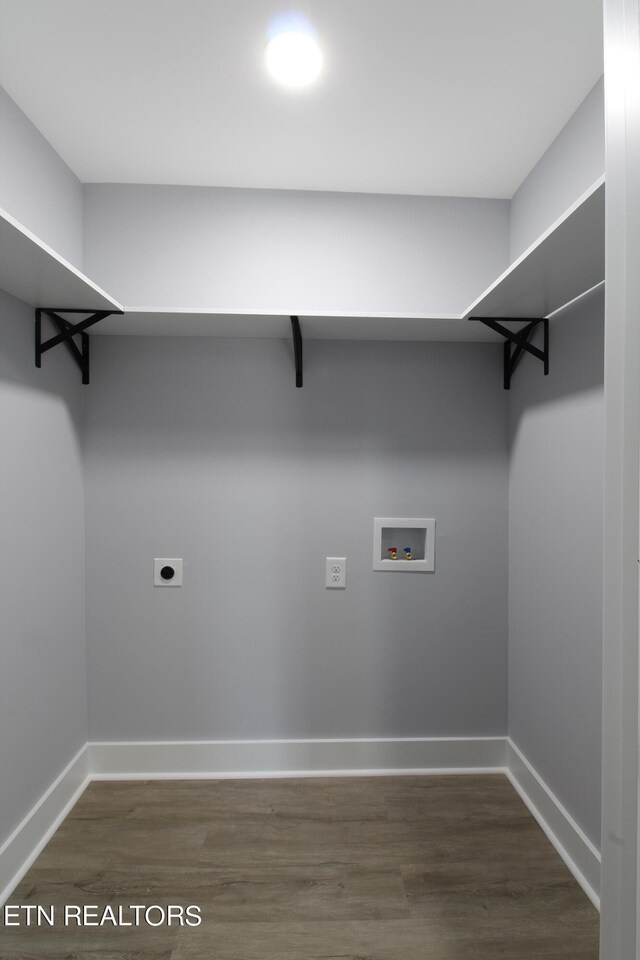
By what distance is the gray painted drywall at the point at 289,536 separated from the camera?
2.07m

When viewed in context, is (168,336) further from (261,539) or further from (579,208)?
(579,208)

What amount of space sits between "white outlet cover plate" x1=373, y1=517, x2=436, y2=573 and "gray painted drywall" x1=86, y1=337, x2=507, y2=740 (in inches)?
1.3

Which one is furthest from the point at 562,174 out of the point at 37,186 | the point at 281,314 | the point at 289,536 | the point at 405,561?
the point at 37,186

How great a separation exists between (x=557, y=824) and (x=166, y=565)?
166 cm

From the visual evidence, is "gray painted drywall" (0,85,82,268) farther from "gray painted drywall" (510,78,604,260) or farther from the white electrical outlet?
"gray painted drywall" (510,78,604,260)

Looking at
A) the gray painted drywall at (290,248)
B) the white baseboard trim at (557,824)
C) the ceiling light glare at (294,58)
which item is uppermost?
the ceiling light glare at (294,58)

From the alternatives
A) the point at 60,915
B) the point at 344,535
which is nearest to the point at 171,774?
the point at 60,915

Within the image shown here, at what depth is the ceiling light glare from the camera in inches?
52.6

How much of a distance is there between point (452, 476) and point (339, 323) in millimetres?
785

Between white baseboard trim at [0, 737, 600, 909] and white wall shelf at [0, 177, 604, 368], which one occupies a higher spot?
white wall shelf at [0, 177, 604, 368]

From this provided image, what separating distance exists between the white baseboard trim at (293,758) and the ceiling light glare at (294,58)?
2301 millimetres

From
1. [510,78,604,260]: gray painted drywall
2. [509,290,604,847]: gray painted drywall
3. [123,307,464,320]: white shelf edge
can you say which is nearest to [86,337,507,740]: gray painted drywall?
[509,290,604,847]: gray painted drywall

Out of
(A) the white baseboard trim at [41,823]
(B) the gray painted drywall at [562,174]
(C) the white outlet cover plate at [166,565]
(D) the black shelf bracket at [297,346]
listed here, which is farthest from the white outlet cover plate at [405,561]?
(A) the white baseboard trim at [41,823]

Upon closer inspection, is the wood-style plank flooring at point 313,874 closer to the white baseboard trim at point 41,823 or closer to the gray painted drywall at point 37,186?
the white baseboard trim at point 41,823
